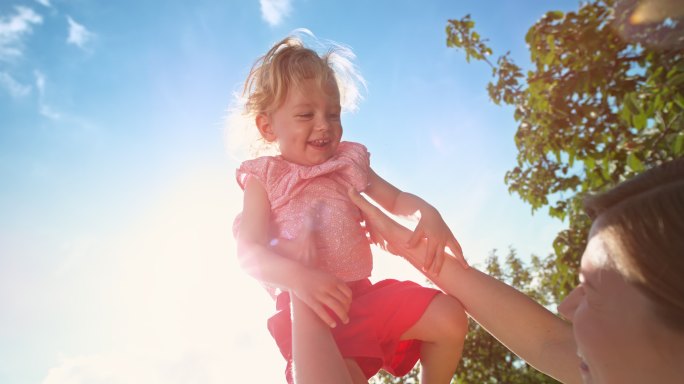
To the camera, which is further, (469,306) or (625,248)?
(469,306)

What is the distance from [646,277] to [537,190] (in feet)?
14.9

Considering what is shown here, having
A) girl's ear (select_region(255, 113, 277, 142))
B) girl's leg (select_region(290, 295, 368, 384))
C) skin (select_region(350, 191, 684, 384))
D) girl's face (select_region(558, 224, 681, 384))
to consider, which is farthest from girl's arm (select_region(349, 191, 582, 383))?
girl's ear (select_region(255, 113, 277, 142))

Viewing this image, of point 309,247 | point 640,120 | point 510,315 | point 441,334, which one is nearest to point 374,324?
point 441,334

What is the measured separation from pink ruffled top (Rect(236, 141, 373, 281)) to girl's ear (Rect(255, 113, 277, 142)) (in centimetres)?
24

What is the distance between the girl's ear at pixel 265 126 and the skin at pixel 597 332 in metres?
1.27

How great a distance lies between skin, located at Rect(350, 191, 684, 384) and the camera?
1.13 metres

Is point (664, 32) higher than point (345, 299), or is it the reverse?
point (664, 32)

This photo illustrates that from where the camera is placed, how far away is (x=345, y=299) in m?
1.72

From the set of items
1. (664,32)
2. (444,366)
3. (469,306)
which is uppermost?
(664,32)

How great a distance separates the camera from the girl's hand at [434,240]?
197cm

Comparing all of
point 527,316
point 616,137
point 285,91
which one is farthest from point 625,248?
point 616,137

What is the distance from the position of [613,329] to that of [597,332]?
0.15ft

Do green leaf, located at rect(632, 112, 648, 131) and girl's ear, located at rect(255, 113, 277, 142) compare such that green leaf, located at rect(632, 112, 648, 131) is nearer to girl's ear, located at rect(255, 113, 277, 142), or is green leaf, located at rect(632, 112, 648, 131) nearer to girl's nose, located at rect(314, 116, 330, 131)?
girl's nose, located at rect(314, 116, 330, 131)

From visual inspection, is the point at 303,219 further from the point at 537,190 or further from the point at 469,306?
the point at 537,190
